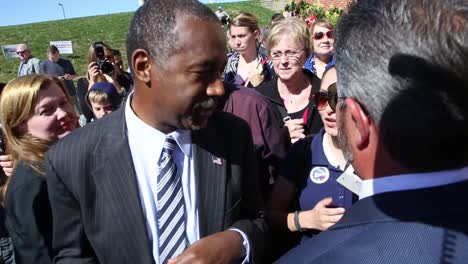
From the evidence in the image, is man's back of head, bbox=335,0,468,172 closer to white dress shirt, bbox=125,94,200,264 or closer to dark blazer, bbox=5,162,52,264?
white dress shirt, bbox=125,94,200,264

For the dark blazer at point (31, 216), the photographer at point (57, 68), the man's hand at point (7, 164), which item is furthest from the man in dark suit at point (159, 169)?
the photographer at point (57, 68)

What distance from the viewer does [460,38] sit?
0.89 m

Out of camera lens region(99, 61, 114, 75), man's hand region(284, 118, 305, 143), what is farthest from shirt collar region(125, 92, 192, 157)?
camera lens region(99, 61, 114, 75)

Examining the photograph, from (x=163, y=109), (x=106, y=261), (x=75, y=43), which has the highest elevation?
(x=163, y=109)

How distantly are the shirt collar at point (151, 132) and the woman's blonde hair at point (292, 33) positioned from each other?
1820 mm

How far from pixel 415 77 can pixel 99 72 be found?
4.42 meters

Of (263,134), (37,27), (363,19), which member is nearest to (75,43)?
(37,27)

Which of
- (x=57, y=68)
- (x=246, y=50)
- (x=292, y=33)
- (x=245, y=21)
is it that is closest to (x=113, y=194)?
(x=292, y=33)

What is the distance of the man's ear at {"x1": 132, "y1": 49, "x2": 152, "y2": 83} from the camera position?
1.64m

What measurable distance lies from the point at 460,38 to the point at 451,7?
0.08 m

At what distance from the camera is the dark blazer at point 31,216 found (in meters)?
1.84

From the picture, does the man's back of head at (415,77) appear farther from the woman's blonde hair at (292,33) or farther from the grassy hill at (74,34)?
the grassy hill at (74,34)

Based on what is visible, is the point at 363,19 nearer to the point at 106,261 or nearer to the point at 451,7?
the point at 451,7

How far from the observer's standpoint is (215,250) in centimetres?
154
